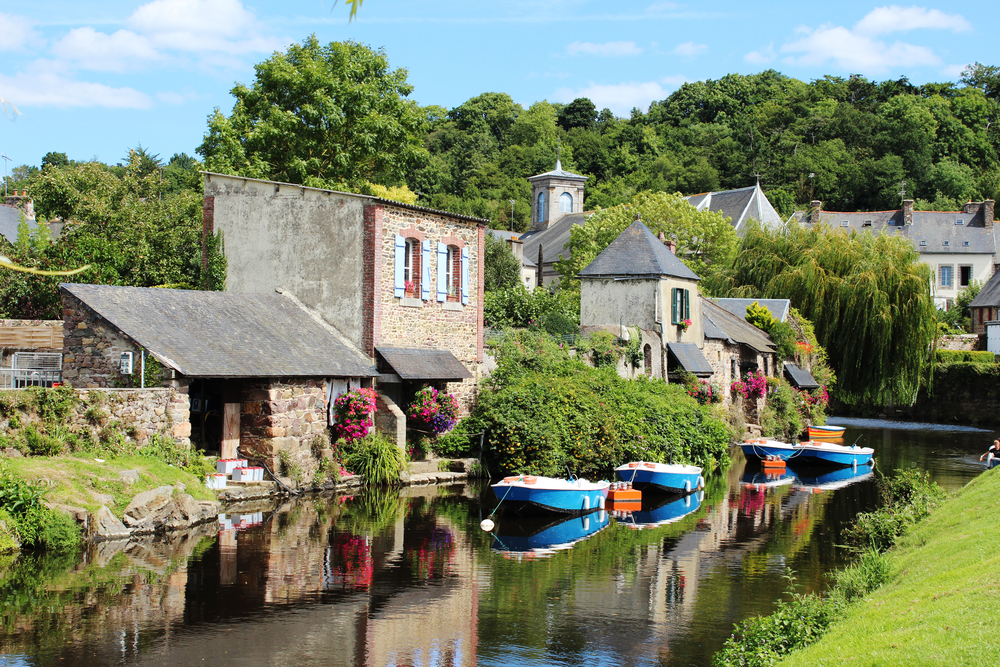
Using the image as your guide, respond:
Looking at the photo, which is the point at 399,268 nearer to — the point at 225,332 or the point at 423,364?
the point at 423,364

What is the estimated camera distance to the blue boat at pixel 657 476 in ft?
79.6

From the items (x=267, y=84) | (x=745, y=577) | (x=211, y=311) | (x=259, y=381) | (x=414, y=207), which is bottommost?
(x=745, y=577)

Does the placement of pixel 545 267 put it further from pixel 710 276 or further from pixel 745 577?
pixel 745 577

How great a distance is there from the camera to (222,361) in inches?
795

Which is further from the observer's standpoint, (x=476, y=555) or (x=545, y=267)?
(x=545, y=267)

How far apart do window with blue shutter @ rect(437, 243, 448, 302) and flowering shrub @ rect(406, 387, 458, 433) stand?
2842 millimetres

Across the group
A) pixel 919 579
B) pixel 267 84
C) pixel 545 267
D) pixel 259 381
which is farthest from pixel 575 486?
pixel 545 267

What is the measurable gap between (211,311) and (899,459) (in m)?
23.8

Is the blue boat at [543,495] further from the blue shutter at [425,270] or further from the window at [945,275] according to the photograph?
the window at [945,275]

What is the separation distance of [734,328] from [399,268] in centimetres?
2026

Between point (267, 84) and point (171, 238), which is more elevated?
point (267, 84)

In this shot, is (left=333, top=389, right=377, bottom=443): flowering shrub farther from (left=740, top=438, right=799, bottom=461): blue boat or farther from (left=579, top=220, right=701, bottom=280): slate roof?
(left=740, top=438, right=799, bottom=461): blue boat

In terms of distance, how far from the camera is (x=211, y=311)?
73.3ft

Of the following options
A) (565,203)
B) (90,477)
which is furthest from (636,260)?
(565,203)
